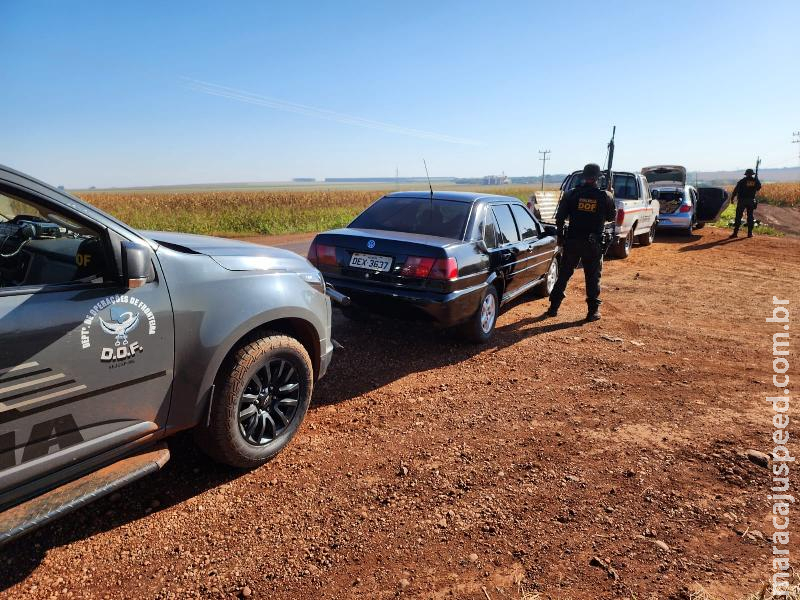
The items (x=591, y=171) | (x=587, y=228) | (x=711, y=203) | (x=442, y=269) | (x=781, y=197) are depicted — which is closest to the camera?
(x=442, y=269)

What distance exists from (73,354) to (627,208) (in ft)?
39.5

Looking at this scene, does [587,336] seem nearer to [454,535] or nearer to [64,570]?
[454,535]

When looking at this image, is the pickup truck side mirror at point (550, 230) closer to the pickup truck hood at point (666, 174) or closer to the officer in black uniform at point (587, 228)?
the officer in black uniform at point (587, 228)

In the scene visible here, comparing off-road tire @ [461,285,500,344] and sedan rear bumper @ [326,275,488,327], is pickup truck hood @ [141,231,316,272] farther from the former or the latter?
off-road tire @ [461,285,500,344]

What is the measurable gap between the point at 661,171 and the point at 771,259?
7554 millimetres

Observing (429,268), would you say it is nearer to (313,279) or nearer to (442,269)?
(442,269)

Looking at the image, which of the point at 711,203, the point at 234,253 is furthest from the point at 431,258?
the point at 711,203

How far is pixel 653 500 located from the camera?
2.93m

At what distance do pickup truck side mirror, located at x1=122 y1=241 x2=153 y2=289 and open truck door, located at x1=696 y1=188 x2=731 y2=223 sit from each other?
18718 millimetres

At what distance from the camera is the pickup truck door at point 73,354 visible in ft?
6.37

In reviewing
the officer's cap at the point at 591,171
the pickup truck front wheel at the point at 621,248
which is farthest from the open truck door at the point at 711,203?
the officer's cap at the point at 591,171

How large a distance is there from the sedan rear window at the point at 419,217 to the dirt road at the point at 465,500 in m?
1.37

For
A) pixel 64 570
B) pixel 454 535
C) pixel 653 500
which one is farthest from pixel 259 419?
pixel 653 500

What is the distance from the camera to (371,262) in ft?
16.0
